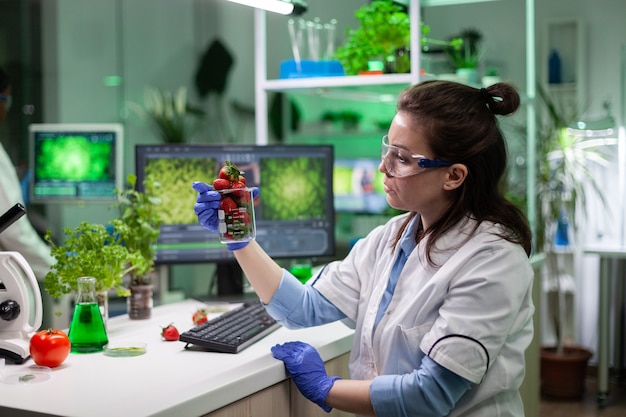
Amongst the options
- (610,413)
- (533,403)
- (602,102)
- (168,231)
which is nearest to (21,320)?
(168,231)

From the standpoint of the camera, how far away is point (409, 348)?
1.71m

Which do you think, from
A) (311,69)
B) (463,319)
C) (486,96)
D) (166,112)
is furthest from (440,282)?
(166,112)

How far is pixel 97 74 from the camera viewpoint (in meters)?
5.29

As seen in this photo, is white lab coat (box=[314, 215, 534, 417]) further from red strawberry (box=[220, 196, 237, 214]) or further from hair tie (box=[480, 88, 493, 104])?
red strawberry (box=[220, 196, 237, 214])

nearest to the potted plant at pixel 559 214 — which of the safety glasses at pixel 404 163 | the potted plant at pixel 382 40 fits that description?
the potted plant at pixel 382 40

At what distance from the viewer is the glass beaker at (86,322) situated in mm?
1859

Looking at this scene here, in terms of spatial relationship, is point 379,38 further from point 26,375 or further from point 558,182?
point 558,182

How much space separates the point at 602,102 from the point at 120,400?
4408 mm

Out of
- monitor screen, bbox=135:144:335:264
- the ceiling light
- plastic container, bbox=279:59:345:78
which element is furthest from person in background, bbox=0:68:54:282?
the ceiling light

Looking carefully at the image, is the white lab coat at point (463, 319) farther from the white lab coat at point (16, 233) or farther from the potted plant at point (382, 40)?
the white lab coat at point (16, 233)

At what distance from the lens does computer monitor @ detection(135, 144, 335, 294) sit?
8.43 ft

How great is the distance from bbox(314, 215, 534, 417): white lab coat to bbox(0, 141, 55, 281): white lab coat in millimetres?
1835

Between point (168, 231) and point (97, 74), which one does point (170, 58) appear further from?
point (168, 231)

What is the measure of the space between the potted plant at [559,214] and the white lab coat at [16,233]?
107 inches
